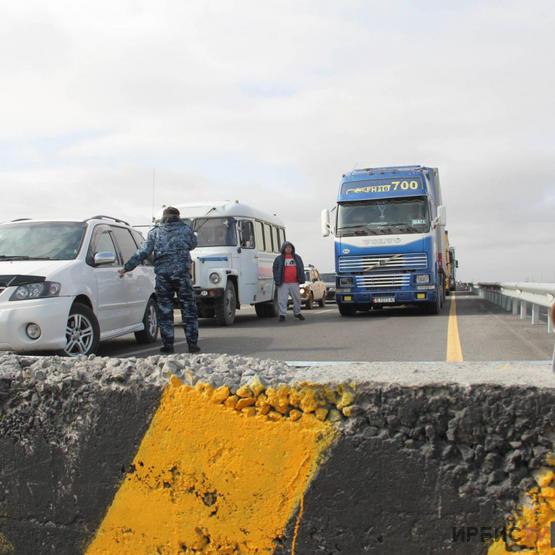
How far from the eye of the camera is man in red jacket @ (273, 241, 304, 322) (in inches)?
601

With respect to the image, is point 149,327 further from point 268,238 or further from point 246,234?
point 268,238

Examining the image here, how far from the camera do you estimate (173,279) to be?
28.6 feet

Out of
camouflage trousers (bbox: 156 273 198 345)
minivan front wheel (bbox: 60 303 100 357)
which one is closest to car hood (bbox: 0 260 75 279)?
minivan front wheel (bbox: 60 303 100 357)

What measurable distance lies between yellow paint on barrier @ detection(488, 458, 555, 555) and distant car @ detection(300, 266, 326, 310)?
74.3ft

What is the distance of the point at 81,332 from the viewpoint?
7668mm

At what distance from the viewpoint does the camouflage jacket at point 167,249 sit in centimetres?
868

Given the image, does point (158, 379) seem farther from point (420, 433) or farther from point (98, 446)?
point (420, 433)

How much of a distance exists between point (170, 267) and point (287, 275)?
6.84 meters

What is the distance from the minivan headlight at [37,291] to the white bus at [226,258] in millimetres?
6238

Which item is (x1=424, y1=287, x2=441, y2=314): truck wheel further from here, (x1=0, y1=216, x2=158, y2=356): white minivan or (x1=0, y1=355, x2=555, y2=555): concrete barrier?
(x1=0, y1=355, x2=555, y2=555): concrete barrier

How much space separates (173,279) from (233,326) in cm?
540

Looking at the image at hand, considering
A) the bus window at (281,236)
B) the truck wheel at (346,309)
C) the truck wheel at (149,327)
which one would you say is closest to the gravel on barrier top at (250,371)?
the truck wheel at (149,327)

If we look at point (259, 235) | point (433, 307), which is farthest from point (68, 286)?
point (433, 307)

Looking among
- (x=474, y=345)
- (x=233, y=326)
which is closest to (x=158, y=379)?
(x=474, y=345)
